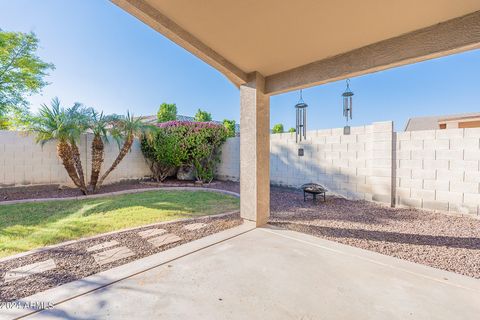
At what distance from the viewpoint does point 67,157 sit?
19.4 ft

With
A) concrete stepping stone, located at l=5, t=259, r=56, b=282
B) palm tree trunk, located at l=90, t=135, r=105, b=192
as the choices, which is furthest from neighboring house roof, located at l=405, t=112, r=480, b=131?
palm tree trunk, located at l=90, t=135, r=105, b=192

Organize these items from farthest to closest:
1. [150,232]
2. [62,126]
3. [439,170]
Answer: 1. [62,126]
2. [439,170]
3. [150,232]

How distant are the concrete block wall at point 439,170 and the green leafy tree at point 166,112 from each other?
14336 mm

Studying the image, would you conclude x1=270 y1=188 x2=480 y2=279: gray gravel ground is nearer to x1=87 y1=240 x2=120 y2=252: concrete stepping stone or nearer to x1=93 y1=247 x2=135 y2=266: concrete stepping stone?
x1=93 y1=247 x2=135 y2=266: concrete stepping stone

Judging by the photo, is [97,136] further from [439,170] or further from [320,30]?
[439,170]

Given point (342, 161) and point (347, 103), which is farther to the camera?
point (342, 161)

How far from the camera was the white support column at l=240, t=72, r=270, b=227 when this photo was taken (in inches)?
142

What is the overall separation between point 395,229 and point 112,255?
444 cm

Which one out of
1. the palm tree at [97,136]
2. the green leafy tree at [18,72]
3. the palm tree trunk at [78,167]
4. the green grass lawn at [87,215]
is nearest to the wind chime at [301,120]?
the green grass lawn at [87,215]

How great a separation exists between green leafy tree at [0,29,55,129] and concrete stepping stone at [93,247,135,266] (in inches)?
414

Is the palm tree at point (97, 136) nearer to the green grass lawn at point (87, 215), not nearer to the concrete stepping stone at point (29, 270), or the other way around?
the green grass lawn at point (87, 215)

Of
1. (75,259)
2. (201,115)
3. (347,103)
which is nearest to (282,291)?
(75,259)

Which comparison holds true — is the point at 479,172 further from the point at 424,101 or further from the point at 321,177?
the point at 424,101

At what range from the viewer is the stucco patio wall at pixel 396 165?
4.13 m
